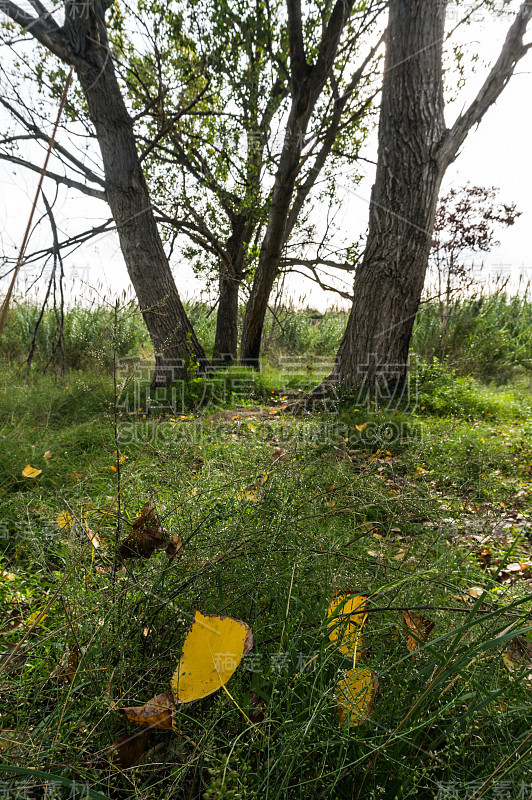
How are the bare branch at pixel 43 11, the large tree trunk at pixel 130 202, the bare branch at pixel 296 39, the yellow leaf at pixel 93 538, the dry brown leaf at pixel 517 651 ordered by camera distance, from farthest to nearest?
the large tree trunk at pixel 130 202
the bare branch at pixel 43 11
the bare branch at pixel 296 39
the yellow leaf at pixel 93 538
the dry brown leaf at pixel 517 651

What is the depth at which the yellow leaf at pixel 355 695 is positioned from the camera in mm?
732

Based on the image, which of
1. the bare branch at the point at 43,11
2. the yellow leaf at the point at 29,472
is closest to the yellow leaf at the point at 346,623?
the yellow leaf at the point at 29,472

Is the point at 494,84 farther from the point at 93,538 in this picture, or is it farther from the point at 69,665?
the point at 69,665

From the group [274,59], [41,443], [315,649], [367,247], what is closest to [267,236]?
[367,247]

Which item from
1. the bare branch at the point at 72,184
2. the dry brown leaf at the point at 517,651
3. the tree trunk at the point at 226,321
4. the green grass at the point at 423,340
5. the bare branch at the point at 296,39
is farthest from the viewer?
the tree trunk at the point at 226,321

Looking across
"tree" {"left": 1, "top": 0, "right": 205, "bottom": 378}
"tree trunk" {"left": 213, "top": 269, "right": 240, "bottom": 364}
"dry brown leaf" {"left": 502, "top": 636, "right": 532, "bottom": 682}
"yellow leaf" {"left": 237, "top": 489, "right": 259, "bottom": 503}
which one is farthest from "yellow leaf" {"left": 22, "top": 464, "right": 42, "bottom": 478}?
"tree trunk" {"left": 213, "top": 269, "right": 240, "bottom": 364}

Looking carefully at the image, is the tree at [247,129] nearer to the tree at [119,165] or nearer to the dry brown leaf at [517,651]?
the tree at [119,165]

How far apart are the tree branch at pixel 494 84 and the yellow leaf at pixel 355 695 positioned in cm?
454

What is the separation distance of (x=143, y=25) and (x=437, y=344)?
6.61m

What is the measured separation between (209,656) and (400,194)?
427 centimetres

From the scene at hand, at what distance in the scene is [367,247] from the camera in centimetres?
412

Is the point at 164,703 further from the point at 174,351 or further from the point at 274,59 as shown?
the point at 274,59

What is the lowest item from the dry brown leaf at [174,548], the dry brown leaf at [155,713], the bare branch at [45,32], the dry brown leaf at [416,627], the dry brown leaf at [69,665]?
the dry brown leaf at [69,665]

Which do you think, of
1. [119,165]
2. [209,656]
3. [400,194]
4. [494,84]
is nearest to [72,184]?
[119,165]
